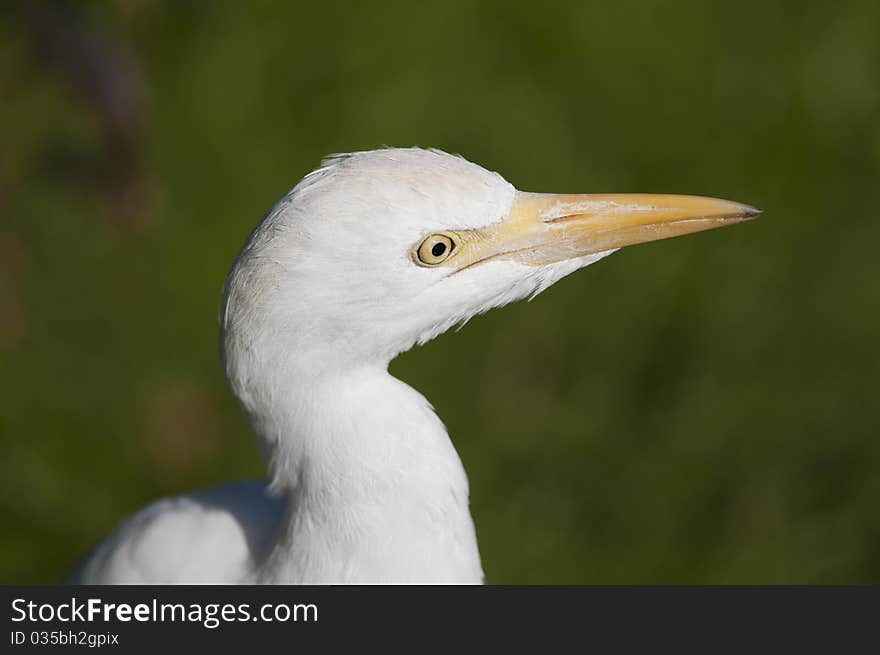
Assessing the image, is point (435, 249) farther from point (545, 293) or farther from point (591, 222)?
point (545, 293)

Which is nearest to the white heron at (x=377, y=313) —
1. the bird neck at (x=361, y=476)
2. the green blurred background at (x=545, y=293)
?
the bird neck at (x=361, y=476)

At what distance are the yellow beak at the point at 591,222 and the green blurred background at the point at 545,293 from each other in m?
2.15

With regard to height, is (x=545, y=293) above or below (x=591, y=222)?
above

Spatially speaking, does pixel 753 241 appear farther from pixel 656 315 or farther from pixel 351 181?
pixel 351 181

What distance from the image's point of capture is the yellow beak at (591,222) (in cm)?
231

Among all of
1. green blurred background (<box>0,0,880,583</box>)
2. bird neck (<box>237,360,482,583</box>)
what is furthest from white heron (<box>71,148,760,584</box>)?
green blurred background (<box>0,0,880,583</box>)

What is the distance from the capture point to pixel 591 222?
2381 mm

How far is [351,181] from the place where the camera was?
2.09 m

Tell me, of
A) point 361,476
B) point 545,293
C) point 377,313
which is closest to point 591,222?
point 377,313

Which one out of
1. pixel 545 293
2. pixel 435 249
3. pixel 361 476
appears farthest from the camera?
pixel 545 293

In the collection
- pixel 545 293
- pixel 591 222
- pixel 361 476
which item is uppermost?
pixel 545 293

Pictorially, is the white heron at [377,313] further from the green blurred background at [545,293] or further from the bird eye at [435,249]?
the green blurred background at [545,293]

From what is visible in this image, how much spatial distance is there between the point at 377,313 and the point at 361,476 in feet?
1.31

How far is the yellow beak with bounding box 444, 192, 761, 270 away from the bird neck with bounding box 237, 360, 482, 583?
45 centimetres
